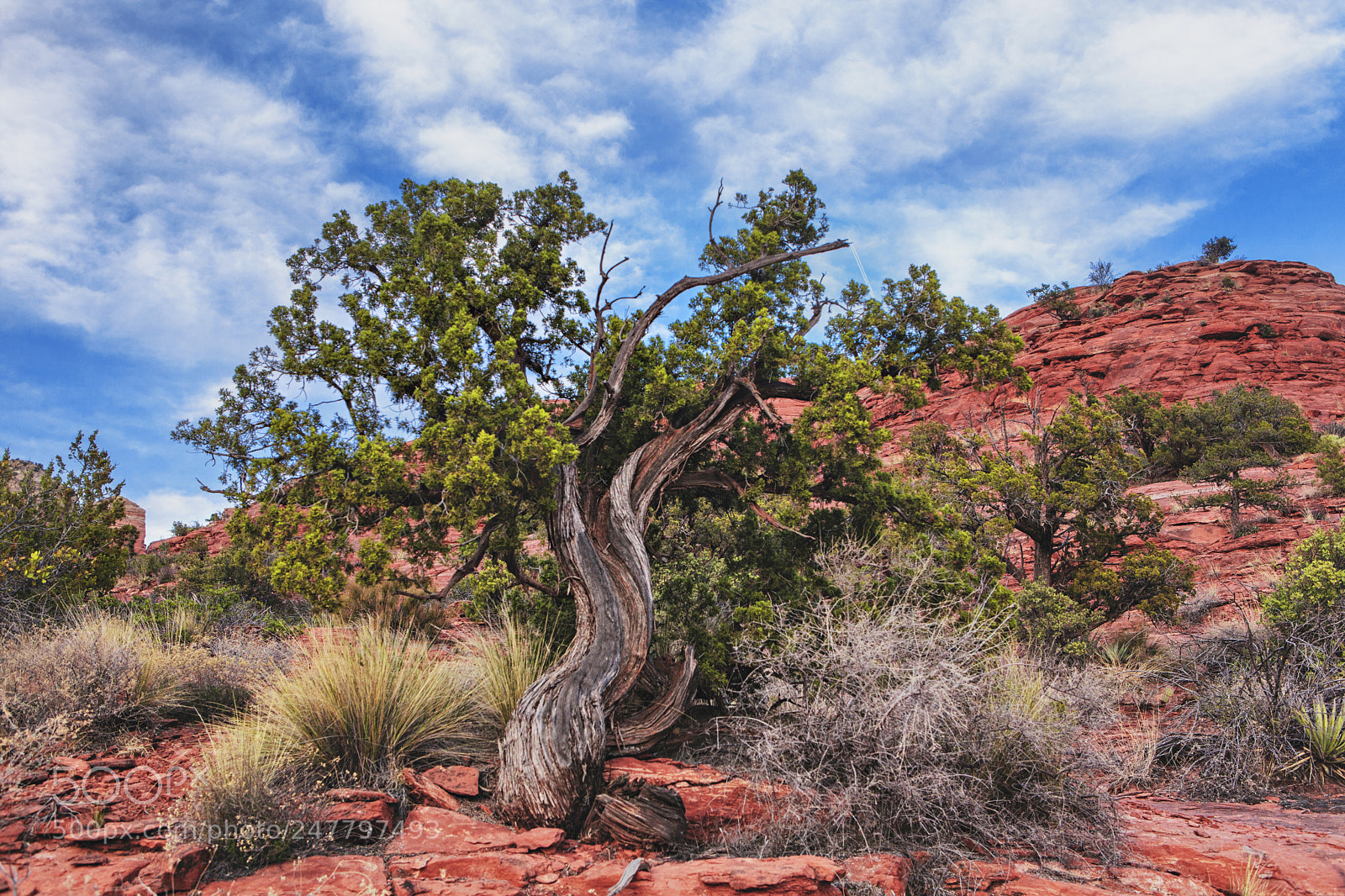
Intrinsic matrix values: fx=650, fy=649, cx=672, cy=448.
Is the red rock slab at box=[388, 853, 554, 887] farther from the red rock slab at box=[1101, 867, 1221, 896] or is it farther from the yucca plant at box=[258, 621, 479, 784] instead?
the red rock slab at box=[1101, 867, 1221, 896]

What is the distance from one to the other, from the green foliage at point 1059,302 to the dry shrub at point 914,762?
148 ft

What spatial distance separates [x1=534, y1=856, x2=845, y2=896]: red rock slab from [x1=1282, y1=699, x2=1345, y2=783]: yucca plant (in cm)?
537

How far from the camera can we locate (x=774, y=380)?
8172 millimetres

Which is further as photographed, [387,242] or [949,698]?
[387,242]

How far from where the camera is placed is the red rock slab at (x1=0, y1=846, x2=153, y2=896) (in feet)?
10.6

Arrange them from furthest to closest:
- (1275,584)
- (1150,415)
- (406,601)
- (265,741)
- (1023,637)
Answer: (1150,415) → (406,601) → (1023,637) → (1275,584) → (265,741)

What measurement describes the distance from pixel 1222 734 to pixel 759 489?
4.95 meters

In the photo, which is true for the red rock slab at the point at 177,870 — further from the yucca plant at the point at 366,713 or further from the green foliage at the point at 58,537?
the green foliage at the point at 58,537

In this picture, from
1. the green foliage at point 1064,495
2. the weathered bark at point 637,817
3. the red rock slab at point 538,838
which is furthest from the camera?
the green foliage at point 1064,495

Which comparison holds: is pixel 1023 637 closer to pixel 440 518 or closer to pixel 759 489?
pixel 759 489

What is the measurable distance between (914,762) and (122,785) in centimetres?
541

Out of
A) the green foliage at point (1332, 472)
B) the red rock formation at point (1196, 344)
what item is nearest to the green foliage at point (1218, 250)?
the red rock formation at point (1196, 344)

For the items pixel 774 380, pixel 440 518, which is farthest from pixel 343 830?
pixel 774 380

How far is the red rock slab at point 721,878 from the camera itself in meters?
3.49
